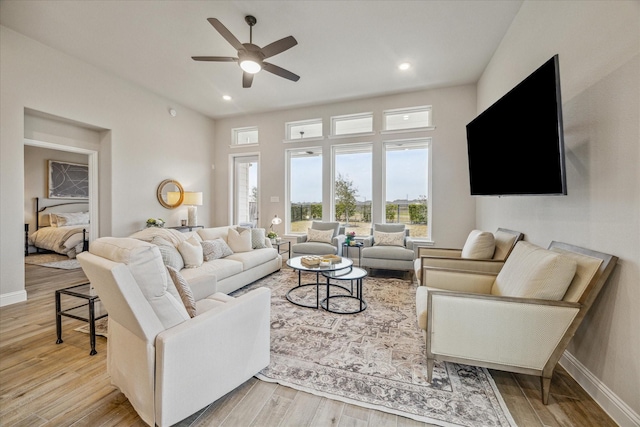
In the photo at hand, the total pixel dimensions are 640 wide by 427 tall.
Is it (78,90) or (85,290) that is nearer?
(85,290)

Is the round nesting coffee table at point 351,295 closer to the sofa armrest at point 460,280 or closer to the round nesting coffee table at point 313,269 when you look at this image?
the round nesting coffee table at point 313,269

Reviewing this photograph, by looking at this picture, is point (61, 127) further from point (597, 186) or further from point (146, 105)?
point (597, 186)

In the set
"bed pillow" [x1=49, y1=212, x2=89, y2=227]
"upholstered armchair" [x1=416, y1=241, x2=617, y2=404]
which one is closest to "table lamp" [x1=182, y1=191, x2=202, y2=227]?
"bed pillow" [x1=49, y1=212, x2=89, y2=227]

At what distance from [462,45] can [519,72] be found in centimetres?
96

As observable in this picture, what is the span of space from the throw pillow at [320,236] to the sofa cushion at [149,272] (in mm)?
3525

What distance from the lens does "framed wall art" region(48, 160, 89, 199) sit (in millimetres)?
5992

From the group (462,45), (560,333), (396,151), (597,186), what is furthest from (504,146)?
(396,151)

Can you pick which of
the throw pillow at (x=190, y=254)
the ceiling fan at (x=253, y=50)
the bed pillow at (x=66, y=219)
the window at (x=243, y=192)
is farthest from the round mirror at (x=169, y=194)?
the ceiling fan at (x=253, y=50)

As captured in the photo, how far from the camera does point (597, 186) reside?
1736mm

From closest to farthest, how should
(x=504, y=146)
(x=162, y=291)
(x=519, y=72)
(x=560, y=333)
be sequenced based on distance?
(x=162, y=291) → (x=560, y=333) → (x=504, y=146) → (x=519, y=72)

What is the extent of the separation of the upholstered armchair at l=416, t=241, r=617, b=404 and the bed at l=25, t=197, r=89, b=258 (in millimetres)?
6946

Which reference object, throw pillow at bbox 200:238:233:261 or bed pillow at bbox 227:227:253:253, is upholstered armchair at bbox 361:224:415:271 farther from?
throw pillow at bbox 200:238:233:261

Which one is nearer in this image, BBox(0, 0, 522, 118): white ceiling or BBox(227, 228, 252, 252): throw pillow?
BBox(0, 0, 522, 118): white ceiling

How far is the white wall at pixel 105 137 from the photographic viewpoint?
321 cm
